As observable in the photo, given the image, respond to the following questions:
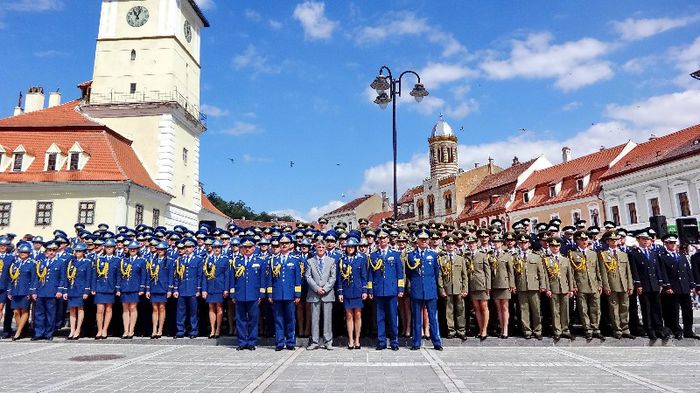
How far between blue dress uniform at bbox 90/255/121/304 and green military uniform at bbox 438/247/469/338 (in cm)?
703

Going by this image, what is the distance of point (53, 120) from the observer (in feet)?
96.2

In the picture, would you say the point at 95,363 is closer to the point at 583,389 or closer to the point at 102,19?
the point at 583,389

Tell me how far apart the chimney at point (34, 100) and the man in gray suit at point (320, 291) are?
3736 centimetres

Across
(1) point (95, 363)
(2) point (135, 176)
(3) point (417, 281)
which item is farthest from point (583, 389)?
(2) point (135, 176)

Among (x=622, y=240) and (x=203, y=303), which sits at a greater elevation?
(x=622, y=240)

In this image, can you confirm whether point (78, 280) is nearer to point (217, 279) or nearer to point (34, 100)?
point (217, 279)

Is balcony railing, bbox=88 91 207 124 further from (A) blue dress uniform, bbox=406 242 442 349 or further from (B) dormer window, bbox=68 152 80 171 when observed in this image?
(A) blue dress uniform, bbox=406 242 442 349

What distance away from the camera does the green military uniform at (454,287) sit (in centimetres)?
1016

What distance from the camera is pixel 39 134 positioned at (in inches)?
1104

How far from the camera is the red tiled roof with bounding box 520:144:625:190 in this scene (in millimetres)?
39656

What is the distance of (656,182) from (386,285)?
2985 centimetres

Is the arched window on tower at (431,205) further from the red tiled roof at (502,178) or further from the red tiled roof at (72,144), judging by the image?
the red tiled roof at (72,144)

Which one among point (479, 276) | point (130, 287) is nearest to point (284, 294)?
point (130, 287)

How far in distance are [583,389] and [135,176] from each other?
A: 85.5 ft
